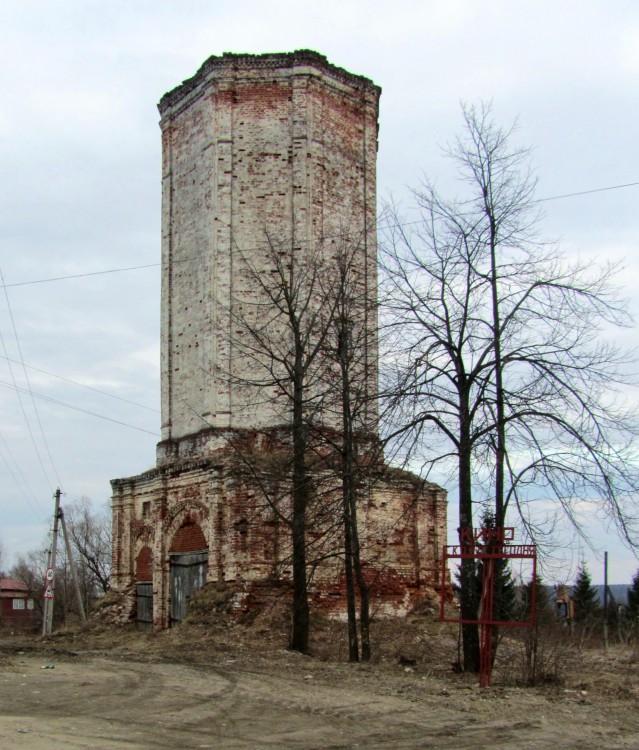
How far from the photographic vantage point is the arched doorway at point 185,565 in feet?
71.7

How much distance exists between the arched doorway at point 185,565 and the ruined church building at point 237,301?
0.04 meters

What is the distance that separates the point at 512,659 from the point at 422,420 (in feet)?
15.6

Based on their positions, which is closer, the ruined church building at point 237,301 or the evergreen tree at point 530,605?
the evergreen tree at point 530,605

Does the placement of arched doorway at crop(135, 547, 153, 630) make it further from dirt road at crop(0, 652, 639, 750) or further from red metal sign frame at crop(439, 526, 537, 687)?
red metal sign frame at crop(439, 526, 537, 687)

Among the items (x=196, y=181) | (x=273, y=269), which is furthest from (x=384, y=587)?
(x=196, y=181)

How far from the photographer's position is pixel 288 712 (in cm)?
1034

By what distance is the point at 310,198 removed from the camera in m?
22.7

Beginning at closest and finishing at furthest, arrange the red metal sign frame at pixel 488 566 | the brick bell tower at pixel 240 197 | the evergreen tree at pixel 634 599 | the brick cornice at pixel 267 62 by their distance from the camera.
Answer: the red metal sign frame at pixel 488 566 < the brick bell tower at pixel 240 197 < the brick cornice at pixel 267 62 < the evergreen tree at pixel 634 599

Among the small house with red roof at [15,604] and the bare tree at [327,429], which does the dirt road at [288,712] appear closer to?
the bare tree at [327,429]

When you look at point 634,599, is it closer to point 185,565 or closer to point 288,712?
point 185,565

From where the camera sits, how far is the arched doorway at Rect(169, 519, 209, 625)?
21.8 meters

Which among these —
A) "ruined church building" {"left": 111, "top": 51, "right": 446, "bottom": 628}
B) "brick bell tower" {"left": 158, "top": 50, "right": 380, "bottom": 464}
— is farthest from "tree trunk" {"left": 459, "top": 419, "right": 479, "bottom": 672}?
"brick bell tower" {"left": 158, "top": 50, "right": 380, "bottom": 464}

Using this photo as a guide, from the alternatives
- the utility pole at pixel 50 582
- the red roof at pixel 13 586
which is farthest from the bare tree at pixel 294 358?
the red roof at pixel 13 586

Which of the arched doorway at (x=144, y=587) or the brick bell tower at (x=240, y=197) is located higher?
the brick bell tower at (x=240, y=197)
